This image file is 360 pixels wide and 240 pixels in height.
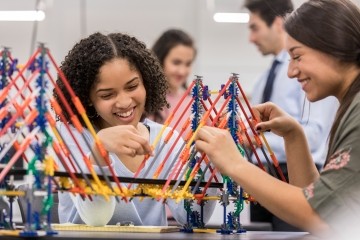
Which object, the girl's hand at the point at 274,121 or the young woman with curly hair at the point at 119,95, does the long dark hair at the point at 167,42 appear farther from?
the girl's hand at the point at 274,121

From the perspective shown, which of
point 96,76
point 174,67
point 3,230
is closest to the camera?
point 3,230

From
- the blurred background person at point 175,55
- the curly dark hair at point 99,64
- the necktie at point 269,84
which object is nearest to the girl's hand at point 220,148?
the curly dark hair at point 99,64

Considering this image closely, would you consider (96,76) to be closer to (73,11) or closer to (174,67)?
(174,67)

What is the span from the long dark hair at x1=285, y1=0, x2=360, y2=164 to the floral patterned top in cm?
12

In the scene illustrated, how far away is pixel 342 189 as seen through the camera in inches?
50.6

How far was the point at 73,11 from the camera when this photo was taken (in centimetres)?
462

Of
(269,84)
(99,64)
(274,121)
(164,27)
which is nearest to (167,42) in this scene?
(269,84)

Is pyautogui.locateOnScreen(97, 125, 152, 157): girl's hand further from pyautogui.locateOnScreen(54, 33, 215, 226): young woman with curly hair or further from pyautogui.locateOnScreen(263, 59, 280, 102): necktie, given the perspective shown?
pyautogui.locateOnScreen(263, 59, 280, 102): necktie

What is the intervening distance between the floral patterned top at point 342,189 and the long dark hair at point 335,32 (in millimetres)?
123

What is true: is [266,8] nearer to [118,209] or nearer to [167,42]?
[167,42]

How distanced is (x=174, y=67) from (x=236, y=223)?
195 centimetres

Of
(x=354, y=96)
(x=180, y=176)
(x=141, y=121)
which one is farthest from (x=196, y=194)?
(x=141, y=121)

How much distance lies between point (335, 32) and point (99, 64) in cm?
64

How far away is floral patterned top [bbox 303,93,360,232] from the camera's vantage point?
1.27 metres
